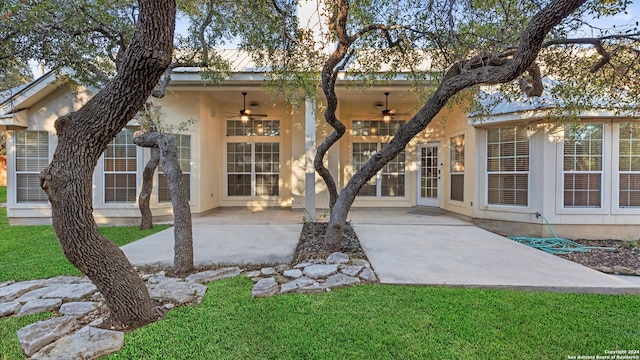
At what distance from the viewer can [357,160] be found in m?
10.1

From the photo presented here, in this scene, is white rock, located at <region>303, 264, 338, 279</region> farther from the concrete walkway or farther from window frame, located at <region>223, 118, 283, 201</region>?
window frame, located at <region>223, 118, 283, 201</region>

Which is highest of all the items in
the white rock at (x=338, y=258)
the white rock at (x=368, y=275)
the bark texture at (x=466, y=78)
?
the bark texture at (x=466, y=78)

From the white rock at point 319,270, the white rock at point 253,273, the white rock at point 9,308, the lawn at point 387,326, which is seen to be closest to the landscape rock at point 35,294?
the white rock at point 9,308

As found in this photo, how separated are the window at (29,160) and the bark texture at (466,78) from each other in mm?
8334

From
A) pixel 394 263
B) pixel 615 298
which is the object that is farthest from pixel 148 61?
pixel 615 298

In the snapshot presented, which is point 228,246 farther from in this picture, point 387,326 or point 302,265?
point 387,326

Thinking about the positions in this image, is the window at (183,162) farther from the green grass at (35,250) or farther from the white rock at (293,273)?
the white rock at (293,273)

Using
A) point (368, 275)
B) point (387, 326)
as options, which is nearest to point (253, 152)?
point (368, 275)

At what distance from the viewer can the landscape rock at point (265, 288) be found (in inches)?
132

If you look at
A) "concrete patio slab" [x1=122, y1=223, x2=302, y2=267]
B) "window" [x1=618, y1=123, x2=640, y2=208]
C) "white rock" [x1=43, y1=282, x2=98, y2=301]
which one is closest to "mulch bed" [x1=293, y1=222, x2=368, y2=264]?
"concrete patio slab" [x1=122, y1=223, x2=302, y2=267]

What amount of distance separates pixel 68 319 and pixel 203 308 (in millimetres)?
1204

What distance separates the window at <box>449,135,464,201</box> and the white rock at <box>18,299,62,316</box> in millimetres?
8602

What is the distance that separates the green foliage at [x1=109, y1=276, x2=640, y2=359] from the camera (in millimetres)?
2334

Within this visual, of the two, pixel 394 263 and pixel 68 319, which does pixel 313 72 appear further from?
pixel 68 319
